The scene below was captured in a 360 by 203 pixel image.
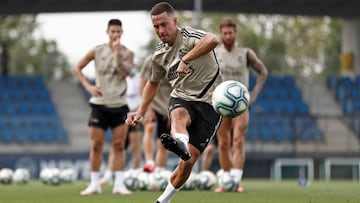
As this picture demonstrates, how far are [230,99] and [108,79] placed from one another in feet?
16.5

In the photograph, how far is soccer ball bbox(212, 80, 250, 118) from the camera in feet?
30.4

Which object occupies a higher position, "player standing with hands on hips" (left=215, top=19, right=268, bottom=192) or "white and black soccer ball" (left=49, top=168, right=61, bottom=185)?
"player standing with hands on hips" (left=215, top=19, right=268, bottom=192)

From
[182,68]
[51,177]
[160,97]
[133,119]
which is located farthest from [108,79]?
[51,177]

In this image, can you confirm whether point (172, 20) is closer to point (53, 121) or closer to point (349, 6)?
point (53, 121)

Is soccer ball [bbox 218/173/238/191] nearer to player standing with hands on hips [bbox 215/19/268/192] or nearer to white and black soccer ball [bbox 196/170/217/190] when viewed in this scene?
player standing with hands on hips [bbox 215/19/268/192]

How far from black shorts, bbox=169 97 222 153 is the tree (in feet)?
89.9

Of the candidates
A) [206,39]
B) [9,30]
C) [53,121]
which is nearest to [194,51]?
[206,39]

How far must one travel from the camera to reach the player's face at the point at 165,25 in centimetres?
953

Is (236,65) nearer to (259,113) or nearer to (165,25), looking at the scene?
(165,25)

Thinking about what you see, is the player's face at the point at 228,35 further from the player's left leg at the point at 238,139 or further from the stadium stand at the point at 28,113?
the stadium stand at the point at 28,113

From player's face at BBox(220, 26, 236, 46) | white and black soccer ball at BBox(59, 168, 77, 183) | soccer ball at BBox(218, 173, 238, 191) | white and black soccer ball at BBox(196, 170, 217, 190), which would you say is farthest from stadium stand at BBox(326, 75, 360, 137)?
soccer ball at BBox(218, 173, 238, 191)

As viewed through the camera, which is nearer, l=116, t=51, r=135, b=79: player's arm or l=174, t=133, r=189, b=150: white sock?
l=174, t=133, r=189, b=150: white sock

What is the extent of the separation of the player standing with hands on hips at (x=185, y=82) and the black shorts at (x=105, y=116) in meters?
3.67

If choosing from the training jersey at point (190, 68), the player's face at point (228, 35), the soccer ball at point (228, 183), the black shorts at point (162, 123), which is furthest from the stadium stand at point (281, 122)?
the training jersey at point (190, 68)
